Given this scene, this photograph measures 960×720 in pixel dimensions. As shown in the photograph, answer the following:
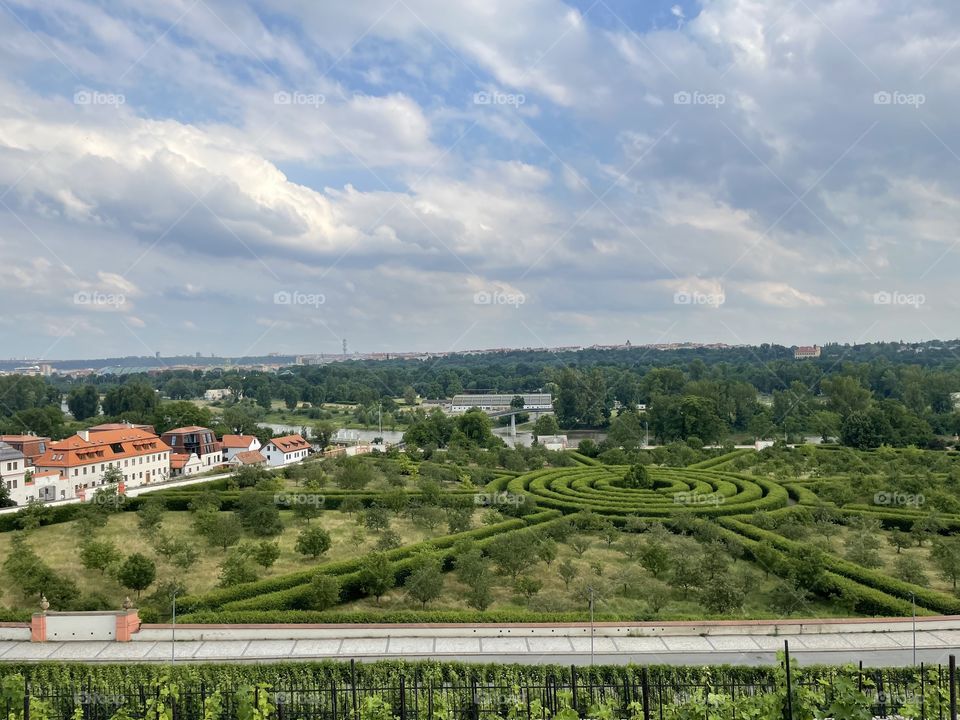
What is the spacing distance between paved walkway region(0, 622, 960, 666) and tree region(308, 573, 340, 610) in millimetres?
1586

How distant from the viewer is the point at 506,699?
43.0ft

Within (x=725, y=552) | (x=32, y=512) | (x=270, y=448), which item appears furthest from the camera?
(x=270, y=448)

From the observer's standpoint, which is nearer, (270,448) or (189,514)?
(189,514)

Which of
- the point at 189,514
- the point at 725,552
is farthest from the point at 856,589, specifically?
the point at 189,514

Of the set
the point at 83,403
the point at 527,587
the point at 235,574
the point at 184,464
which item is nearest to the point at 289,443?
the point at 184,464

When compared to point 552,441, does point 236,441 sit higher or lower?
higher

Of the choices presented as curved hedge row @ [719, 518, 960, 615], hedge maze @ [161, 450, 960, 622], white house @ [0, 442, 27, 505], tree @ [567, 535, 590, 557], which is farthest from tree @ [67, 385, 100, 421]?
curved hedge row @ [719, 518, 960, 615]

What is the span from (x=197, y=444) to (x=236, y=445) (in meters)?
3.15

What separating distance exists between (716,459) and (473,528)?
2502 cm

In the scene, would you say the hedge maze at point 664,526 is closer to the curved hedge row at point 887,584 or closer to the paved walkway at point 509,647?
the curved hedge row at point 887,584

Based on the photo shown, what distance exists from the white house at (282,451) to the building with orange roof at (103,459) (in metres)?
7.91

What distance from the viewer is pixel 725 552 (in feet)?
88.6

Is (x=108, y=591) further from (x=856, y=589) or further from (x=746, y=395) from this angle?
(x=746, y=395)

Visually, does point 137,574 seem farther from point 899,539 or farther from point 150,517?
point 899,539
